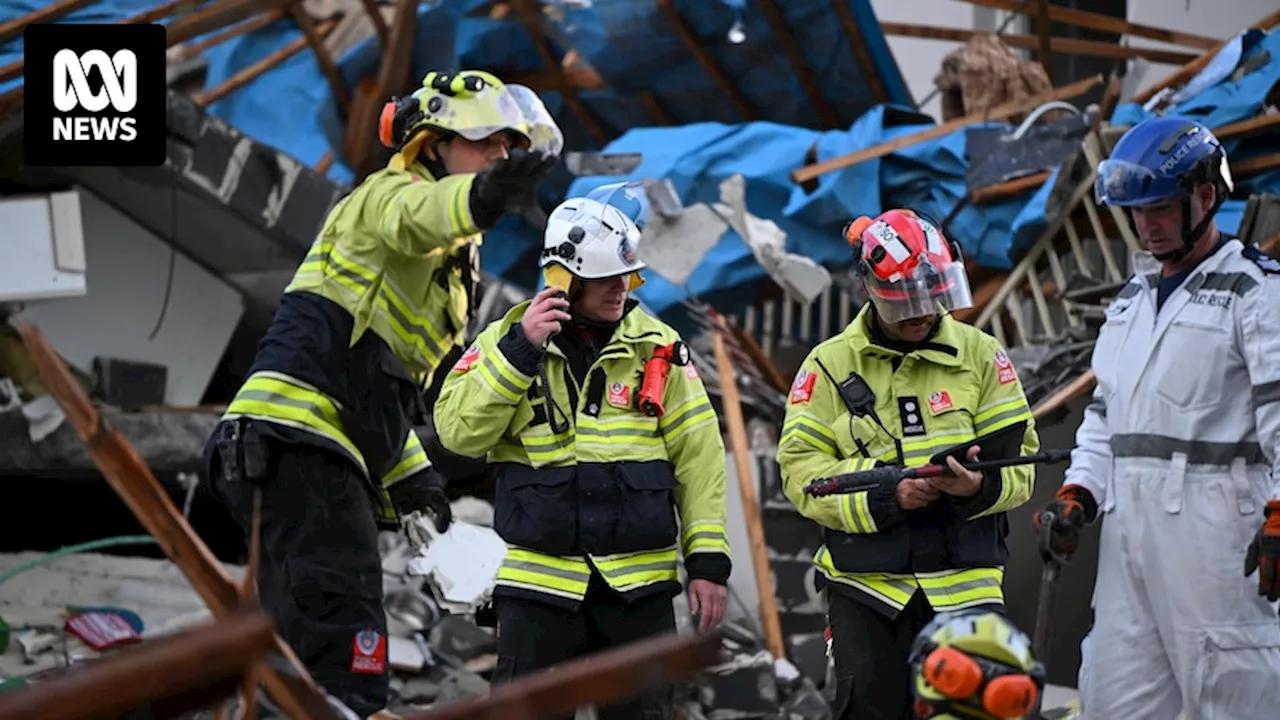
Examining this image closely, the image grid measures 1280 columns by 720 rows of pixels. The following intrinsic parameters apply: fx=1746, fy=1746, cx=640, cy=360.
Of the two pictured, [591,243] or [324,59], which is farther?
[324,59]

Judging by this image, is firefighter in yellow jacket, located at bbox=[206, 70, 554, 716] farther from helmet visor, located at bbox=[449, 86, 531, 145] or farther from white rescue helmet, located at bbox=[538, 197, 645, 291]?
white rescue helmet, located at bbox=[538, 197, 645, 291]

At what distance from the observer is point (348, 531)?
4840 millimetres

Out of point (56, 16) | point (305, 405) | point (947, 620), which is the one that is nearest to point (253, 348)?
point (56, 16)

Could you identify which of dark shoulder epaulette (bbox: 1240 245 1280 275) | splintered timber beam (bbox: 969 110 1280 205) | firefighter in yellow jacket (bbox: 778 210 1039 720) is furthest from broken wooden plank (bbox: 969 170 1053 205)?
firefighter in yellow jacket (bbox: 778 210 1039 720)

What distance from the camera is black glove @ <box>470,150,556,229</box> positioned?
4184 mm

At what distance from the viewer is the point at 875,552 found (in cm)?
464

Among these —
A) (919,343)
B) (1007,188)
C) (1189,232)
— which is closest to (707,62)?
(1007,188)

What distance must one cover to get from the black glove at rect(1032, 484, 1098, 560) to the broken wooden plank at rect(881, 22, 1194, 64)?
7225 mm

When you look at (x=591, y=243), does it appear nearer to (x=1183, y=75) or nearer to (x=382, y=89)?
(x=1183, y=75)

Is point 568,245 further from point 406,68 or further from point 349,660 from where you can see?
point 406,68

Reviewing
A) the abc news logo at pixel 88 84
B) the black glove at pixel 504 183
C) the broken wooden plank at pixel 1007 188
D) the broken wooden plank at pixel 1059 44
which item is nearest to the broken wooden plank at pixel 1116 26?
the broken wooden plank at pixel 1059 44

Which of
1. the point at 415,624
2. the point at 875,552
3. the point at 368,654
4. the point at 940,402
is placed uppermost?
the point at 940,402

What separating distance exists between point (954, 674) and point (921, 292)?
164 centimetres

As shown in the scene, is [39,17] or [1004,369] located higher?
[39,17]
